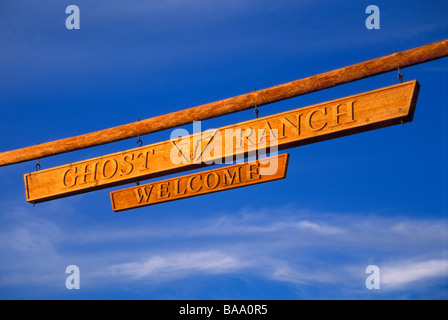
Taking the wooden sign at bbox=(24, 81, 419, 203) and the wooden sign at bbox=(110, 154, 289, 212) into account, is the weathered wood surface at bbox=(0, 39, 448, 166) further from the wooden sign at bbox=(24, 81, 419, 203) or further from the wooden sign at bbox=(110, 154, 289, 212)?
the wooden sign at bbox=(110, 154, 289, 212)

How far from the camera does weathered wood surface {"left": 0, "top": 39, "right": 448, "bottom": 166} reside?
6.53 m

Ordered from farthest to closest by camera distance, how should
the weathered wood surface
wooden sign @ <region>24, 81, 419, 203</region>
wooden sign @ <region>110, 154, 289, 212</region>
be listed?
1. wooden sign @ <region>110, 154, 289, 212</region>
2. the weathered wood surface
3. wooden sign @ <region>24, 81, 419, 203</region>

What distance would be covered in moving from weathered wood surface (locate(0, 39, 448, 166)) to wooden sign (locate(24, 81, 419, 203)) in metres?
0.35

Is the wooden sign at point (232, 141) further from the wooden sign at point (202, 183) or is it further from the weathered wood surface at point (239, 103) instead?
the weathered wood surface at point (239, 103)

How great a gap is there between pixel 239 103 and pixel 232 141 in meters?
0.61

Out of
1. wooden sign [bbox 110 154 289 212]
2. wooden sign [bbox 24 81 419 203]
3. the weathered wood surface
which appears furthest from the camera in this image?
wooden sign [bbox 110 154 289 212]

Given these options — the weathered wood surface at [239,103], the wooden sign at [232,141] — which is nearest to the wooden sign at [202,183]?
the wooden sign at [232,141]

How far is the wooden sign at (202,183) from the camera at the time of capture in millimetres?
6738

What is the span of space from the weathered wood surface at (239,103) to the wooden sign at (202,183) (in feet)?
2.38

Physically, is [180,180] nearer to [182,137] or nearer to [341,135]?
[182,137]

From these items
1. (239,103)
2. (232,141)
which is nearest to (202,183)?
(232,141)

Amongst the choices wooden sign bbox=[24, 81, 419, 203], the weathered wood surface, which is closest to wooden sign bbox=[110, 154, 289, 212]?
wooden sign bbox=[24, 81, 419, 203]

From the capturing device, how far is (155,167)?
719cm
